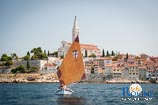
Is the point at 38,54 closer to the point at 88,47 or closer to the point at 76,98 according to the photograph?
the point at 88,47

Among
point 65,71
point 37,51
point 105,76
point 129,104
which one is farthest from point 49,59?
point 129,104

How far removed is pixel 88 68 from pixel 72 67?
69.5 m

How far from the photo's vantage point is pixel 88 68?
11094 cm

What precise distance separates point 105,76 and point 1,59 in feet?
142

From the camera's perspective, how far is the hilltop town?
105m

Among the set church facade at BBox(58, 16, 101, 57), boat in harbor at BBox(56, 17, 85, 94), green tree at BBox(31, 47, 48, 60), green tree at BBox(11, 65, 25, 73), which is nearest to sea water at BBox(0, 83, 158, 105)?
boat in harbor at BBox(56, 17, 85, 94)

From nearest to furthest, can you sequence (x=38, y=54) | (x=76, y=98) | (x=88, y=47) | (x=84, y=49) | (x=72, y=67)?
1. (x=76, y=98)
2. (x=72, y=67)
3. (x=38, y=54)
4. (x=84, y=49)
5. (x=88, y=47)

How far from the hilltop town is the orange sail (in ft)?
177

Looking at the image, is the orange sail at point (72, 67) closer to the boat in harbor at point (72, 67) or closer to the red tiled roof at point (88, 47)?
the boat in harbor at point (72, 67)

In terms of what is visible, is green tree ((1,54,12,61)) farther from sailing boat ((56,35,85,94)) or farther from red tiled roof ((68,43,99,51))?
sailing boat ((56,35,85,94))

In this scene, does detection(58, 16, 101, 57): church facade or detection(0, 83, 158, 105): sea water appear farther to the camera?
detection(58, 16, 101, 57): church facade

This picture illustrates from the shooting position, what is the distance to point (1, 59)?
128000 millimetres

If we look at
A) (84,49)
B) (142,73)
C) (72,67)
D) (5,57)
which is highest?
(84,49)

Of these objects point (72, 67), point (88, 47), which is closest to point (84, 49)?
point (88, 47)
